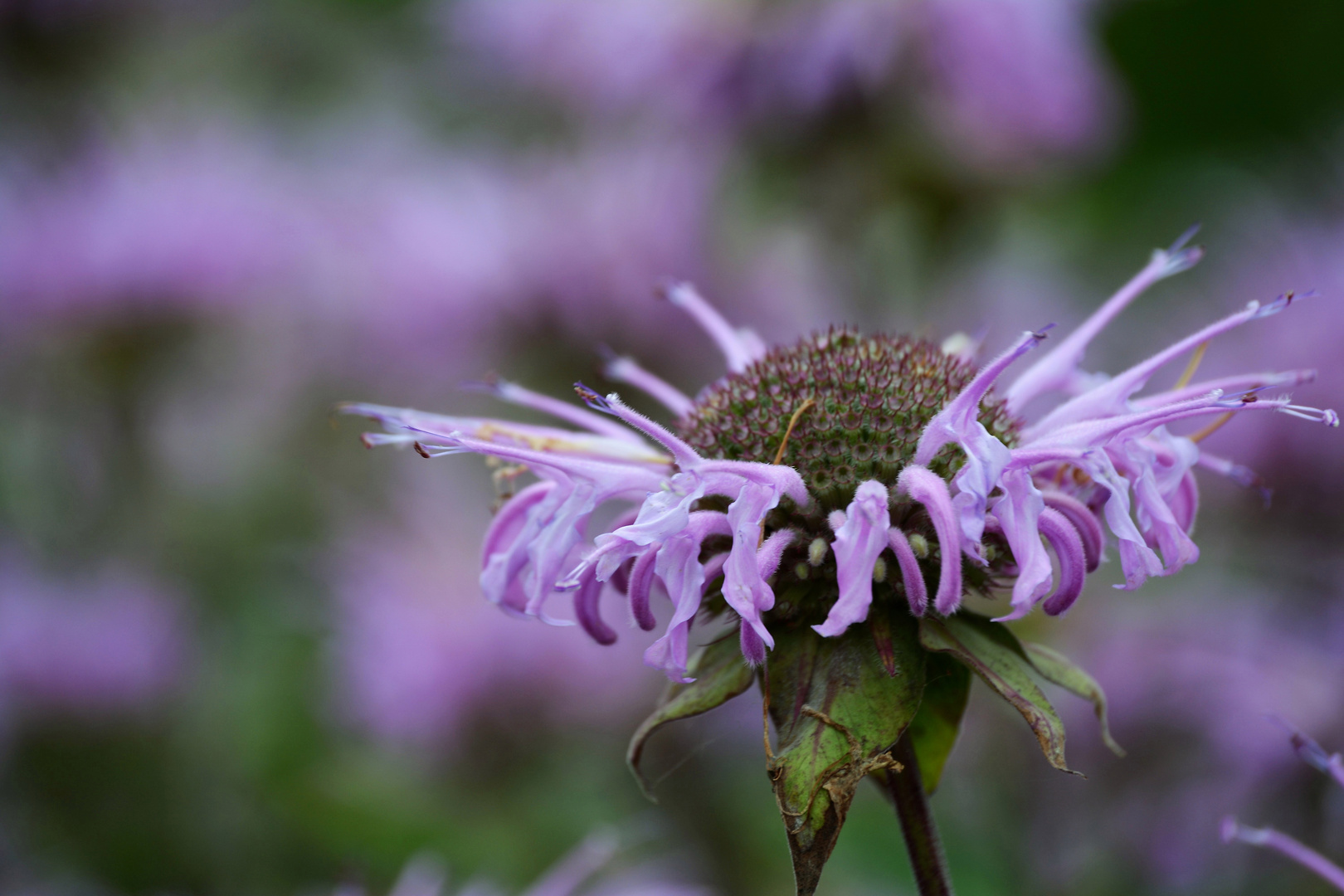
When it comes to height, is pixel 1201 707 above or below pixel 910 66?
below

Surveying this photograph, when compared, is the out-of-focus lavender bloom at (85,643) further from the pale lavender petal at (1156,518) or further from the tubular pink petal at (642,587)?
the pale lavender petal at (1156,518)

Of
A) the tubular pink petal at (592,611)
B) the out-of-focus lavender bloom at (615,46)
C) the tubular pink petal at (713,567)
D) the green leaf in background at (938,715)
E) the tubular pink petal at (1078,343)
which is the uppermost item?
the out-of-focus lavender bloom at (615,46)

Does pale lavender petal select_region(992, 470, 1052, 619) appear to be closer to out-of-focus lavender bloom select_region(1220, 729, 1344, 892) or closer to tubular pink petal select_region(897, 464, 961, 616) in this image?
tubular pink petal select_region(897, 464, 961, 616)

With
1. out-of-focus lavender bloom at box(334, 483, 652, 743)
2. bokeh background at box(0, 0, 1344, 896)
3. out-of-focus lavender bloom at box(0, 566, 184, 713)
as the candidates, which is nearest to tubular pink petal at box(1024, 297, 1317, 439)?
bokeh background at box(0, 0, 1344, 896)

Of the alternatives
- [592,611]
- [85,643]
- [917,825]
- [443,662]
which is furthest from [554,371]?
[917,825]

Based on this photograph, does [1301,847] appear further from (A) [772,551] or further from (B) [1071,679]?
(A) [772,551]

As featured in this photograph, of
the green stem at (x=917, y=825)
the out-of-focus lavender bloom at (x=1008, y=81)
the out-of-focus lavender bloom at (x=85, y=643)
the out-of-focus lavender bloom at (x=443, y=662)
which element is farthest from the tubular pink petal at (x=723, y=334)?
the out-of-focus lavender bloom at (x=85, y=643)
